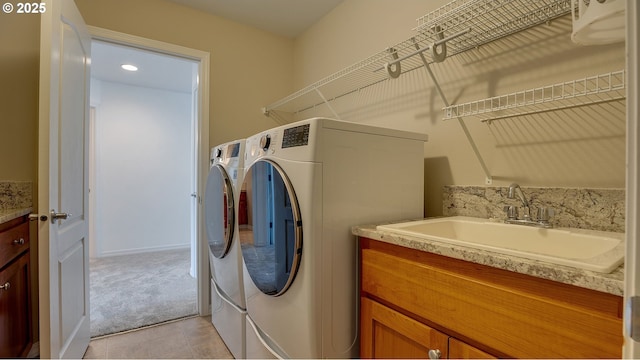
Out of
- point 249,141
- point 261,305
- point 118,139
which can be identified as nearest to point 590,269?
point 261,305

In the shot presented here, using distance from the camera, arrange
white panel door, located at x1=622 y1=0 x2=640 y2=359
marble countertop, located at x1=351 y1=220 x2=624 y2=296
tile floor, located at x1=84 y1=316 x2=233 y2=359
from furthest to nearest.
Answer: tile floor, located at x1=84 y1=316 x2=233 y2=359 < marble countertop, located at x1=351 y1=220 x2=624 y2=296 < white panel door, located at x1=622 y1=0 x2=640 y2=359

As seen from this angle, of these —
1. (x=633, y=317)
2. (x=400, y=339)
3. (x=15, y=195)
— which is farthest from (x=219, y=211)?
(x=633, y=317)

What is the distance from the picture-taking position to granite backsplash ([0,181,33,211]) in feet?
5.60

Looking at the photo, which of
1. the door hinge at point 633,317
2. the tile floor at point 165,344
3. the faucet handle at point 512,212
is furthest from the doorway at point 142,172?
the door hinge at point 633,317

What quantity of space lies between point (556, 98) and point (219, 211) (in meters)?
1.74

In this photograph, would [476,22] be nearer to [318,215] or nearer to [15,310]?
[318,215]

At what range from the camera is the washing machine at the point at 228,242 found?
164 centimetres

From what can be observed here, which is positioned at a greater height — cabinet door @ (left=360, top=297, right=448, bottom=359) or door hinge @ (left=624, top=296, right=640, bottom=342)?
door hinge @ (left=624, top=296, right=640, bottom=342)

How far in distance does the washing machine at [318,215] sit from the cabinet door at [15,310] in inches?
44.2

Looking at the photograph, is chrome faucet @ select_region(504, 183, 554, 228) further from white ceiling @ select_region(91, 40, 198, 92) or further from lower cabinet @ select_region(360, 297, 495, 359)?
white ceiling @ select_region(91, 40, 198, 92)

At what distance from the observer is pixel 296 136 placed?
1.15 m

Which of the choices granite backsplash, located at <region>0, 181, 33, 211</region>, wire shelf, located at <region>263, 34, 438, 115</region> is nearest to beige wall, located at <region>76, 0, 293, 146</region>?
wire shelf, located at <region>263, 34, 438, 115</region>

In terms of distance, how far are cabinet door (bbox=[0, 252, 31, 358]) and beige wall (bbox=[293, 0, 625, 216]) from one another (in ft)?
6.90

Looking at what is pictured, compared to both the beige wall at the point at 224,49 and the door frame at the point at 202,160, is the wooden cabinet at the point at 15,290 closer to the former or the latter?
the door frame at the point at 202,160
